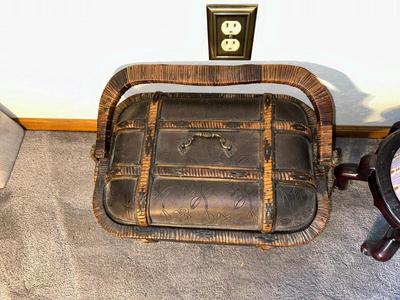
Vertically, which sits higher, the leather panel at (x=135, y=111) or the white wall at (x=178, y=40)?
the white wall at (x=178, y=40)

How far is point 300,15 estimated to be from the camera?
2.38 ft

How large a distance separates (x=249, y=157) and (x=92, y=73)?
0.47 m

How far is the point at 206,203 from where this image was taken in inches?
31.1

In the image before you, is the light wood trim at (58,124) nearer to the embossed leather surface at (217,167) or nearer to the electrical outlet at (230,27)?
the embossed leather surface at (217,167)

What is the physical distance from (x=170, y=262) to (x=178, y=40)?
64 cm

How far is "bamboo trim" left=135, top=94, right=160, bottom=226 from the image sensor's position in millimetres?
802

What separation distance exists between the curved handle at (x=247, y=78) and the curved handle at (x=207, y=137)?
0.37 feet

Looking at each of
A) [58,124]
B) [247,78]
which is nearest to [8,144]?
[58,124]

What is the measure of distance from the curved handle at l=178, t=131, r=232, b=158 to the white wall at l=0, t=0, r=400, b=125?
0.18m

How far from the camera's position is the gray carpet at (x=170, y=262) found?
107 centimetres

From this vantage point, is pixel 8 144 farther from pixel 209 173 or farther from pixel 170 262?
pixel 209 173

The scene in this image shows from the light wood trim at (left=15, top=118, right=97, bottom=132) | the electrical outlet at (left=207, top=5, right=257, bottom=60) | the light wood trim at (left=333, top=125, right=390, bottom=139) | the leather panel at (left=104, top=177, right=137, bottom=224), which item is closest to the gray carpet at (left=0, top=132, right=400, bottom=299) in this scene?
the light wood trim at (left=333, top=125, right=390, bottom=139)

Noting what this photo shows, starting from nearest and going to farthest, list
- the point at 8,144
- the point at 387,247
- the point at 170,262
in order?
the point at 387,247
the point at 170,262
the point at 8,144

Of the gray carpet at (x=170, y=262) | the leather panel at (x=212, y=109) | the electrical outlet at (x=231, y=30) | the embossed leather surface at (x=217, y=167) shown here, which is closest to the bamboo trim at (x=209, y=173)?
the embossed leather surface at (x=217, y=167)
